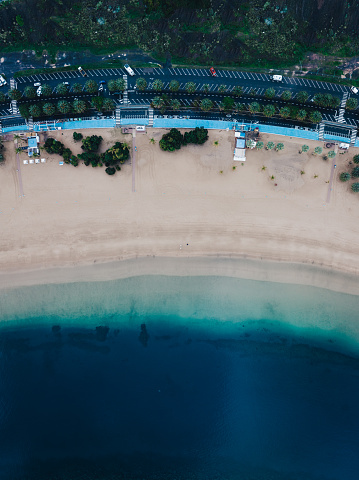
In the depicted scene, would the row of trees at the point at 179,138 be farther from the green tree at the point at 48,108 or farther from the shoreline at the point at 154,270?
the shoreline at the point at 154,270

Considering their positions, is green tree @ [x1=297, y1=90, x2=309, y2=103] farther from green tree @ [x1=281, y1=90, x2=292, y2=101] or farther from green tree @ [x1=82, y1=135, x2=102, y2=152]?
green tree @ [x1=82, y1=135, x2=102, y2=152]

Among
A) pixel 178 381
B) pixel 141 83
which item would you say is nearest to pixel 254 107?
pixel 141 83

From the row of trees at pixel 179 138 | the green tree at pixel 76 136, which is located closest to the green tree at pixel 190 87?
the row of trees at pixel 179 138

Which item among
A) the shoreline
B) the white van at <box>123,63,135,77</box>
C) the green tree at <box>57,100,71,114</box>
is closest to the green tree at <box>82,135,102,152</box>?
the green tree at <box>57,100,71,114</box>

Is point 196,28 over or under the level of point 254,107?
over

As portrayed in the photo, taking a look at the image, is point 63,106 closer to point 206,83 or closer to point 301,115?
point 206,83

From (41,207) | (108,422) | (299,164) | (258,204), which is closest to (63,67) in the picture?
(41,207)

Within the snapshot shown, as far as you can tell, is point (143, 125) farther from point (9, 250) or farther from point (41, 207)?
point (9, 250)
